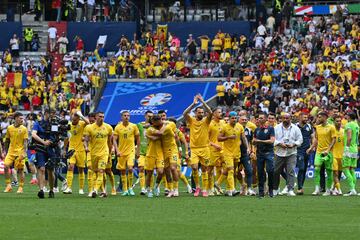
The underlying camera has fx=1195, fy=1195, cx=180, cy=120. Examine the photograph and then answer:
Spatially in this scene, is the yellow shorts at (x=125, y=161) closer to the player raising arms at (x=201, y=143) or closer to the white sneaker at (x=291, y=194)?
the player raising arms at (x=201, y=143)

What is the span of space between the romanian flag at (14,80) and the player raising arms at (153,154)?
98.2 feet

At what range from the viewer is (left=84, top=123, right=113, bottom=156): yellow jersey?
1164 inches

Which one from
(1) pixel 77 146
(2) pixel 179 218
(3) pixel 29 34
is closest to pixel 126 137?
(1) pixel 77 146

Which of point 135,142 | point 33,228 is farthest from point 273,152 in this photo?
point 33,228

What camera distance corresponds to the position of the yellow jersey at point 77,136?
31.3 metres

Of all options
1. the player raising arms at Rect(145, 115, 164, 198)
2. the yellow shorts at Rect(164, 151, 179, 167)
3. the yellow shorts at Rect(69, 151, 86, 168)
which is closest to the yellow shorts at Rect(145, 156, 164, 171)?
the player raising arms at Rect(145, 115, 164, 198)

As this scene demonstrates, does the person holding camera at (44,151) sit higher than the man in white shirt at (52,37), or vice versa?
the person holding camera at (44,151)

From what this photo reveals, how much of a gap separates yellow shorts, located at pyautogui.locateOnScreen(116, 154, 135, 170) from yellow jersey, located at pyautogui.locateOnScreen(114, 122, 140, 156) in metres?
0.10

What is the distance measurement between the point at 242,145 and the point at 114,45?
32.3 metres

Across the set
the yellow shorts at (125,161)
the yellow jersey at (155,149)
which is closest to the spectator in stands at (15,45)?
the yellow shorts at (125,161)

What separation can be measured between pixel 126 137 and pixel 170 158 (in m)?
1.79

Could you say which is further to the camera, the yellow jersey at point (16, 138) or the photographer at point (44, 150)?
the yellow jersey at point (16, 138)

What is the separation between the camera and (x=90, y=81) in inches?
2302

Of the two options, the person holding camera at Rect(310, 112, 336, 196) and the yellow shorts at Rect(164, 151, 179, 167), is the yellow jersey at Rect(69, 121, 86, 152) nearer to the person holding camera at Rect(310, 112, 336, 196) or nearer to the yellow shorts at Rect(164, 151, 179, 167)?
the yellow shorts at Rect(164, 151, 179, 167)
